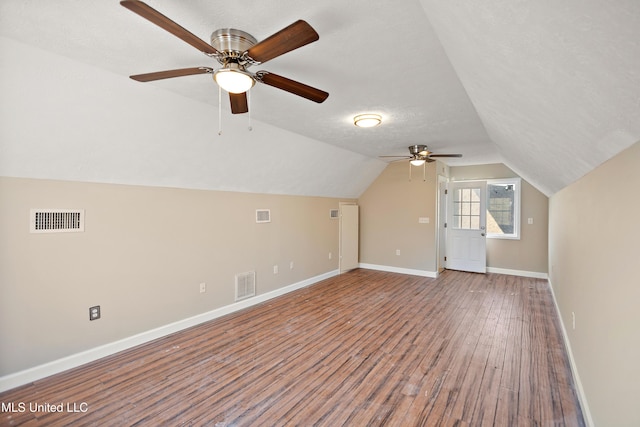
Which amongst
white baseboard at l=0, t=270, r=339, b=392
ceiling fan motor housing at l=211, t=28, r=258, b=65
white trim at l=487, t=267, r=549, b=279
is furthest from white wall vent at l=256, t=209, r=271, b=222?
white trim at l=487, t=267, r=549, b=279

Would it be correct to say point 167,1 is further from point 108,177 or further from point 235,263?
point 235,263

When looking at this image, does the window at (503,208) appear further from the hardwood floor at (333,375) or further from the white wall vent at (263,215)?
the white wall vent at (263,215)

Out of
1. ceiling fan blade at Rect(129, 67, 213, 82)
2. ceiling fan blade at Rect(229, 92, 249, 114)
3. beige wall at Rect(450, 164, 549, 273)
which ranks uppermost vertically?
ceiling fan blade at Rect(129, 67, 213, 82)

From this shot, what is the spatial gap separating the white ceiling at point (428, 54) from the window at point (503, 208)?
4023mm

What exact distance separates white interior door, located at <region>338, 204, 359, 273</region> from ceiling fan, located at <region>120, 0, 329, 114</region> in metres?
4.48

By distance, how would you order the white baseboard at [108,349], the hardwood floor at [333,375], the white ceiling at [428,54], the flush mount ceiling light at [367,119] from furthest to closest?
the flush mount ceiling light at [367,119]
the white baseboard at [108,349]
the hardwood floor at [333,375]
the white ceiling at [428,54]

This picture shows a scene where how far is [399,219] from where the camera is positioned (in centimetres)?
639

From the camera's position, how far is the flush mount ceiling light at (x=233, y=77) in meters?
1.63

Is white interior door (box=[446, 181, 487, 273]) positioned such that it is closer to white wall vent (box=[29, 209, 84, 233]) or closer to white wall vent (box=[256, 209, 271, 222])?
white wall vent (box=[256, 209, 271, 222])

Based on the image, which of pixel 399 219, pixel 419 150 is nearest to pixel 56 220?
pixel 419 150

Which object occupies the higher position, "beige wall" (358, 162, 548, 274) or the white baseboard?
"beige wall" (358, 162, 548, 274)

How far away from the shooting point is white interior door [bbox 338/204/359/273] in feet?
20.6

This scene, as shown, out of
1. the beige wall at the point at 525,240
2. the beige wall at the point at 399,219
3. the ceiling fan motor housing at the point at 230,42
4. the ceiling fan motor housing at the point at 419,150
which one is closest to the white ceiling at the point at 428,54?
the ceiling fan motor housing at the point at 230,42

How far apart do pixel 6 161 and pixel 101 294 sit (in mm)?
1343
